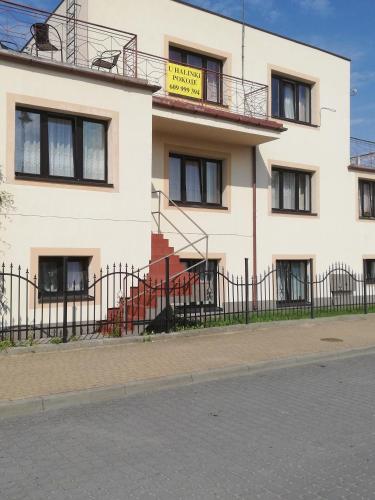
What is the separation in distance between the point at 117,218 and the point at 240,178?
5532mm

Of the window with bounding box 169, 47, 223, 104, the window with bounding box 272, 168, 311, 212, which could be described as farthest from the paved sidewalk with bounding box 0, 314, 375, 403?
the window with bounding box 169, 47, 223, 104

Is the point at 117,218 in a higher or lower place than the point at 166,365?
higher

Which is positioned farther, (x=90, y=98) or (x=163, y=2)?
(x=163, y=2)

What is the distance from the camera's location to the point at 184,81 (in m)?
14.5

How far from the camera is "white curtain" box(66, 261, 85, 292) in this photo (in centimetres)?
1176

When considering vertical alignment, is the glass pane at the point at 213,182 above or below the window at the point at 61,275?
above

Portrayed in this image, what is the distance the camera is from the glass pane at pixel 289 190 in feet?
57.1

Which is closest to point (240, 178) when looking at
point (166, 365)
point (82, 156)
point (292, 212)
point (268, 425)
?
point (292, 212)

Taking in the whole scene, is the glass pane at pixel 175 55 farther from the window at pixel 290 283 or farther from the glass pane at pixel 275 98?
the window at pixel 290 283

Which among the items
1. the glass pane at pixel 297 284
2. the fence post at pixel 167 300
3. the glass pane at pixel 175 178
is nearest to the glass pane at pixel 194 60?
the glass pane at pixel 175 178

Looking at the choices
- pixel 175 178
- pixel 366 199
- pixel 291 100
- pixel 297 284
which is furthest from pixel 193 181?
pixel 366 199

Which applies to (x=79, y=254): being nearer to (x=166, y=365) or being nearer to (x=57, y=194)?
(x=57, y=194)

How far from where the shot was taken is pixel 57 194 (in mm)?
11133

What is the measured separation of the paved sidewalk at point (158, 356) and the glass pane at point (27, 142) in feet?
13.0
